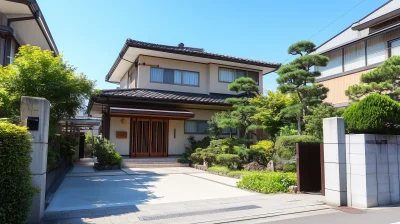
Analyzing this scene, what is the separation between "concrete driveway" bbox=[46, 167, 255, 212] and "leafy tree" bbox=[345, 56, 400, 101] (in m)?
5.95

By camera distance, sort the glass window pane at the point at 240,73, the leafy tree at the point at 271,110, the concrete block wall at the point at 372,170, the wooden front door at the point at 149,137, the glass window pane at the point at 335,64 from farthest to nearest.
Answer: the glass window pane at the point at 240,73 < the glass window pane at the point at 335,64 < the wooden front door at the point at 149,137 < the leafy tree at the point at 271,110 < the concrete block wall at the point at 372,170

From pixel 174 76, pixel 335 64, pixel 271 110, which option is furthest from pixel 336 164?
pixel 335 64

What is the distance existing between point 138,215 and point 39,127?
2.55m

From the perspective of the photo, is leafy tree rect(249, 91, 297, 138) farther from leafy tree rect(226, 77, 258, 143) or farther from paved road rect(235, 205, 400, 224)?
paved road rect(235, 205, 400, 224)

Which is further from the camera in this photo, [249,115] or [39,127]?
[249,115]

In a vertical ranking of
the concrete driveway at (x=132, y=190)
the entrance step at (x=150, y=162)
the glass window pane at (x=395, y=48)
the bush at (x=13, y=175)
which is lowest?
the concrete driveway at (x=132, y=190)

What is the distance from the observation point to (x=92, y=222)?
204 inches

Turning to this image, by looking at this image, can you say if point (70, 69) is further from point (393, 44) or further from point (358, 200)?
point (393, 44)

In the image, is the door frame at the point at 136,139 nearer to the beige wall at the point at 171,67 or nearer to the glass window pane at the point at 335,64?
the beige wall at the point at 171,67

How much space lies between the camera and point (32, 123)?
5133 mm

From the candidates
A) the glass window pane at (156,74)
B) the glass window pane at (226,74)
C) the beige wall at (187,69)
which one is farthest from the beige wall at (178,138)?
the glass window pane at (226,74)

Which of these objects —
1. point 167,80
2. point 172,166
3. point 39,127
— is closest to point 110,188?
point 39,127

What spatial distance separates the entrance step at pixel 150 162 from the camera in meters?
13.7

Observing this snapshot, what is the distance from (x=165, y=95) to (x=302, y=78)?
754 cm
